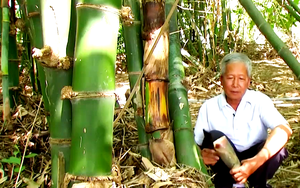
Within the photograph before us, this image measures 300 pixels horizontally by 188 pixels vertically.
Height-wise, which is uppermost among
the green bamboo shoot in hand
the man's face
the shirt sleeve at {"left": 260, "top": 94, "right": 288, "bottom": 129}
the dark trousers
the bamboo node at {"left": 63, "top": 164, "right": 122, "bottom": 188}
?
the man's face

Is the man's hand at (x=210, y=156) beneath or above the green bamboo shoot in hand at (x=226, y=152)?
beneath

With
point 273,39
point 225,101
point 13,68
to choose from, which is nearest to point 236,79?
point 225,101

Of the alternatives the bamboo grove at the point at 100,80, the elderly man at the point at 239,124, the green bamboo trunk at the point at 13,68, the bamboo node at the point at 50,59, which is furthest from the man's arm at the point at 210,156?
the green bamboo trunk at the point at 13,68

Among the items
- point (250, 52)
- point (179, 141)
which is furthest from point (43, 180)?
point (250, 52)

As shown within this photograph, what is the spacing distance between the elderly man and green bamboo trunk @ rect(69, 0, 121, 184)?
2.35 ft

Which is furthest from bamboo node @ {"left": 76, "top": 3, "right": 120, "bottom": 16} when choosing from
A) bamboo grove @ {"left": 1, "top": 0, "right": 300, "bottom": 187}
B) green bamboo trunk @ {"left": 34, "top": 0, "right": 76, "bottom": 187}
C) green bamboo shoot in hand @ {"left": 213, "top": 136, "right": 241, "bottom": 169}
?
green bamboo shoot in hand @ {"left": 213, "top": 136, "right": 241, "bottom": 169}

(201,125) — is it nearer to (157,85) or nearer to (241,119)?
(241,119)

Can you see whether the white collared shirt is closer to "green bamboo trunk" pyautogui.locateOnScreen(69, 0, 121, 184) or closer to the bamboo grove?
the bamboo grove

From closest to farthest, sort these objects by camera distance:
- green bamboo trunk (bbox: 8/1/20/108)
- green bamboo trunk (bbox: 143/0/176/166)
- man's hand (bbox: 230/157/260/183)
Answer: green bamboo trunk (bbox: 143/0/176/166)
man's hand (bbox: 230/157/260/183)
green bamboo trunk (bbox: 8/1/20/108)

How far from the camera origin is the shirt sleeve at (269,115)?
4.82ft

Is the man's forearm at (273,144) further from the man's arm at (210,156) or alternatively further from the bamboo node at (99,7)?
the bamboo node at (99,7)

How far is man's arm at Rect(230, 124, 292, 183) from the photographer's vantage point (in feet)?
4.45

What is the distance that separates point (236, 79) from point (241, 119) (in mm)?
157

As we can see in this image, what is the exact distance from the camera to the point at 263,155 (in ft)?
4.53
